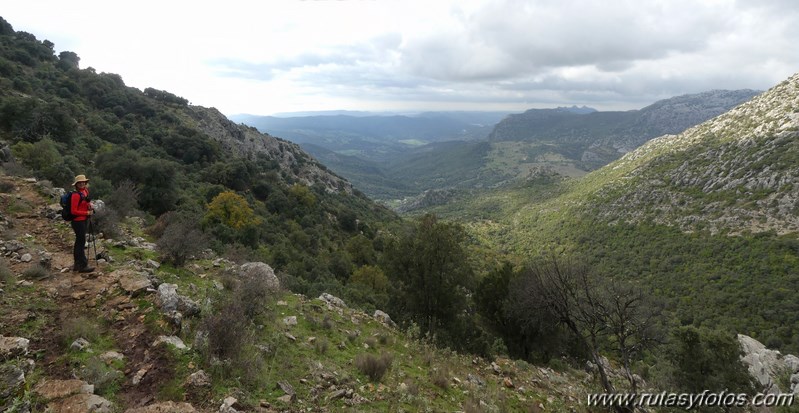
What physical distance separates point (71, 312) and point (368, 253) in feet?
112

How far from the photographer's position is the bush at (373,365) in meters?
7.91

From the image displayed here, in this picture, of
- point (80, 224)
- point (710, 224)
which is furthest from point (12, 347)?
point (710, 224)

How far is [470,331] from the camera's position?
1592 cm

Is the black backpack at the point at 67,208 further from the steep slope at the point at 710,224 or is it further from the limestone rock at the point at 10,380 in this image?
the steep slope at the point at 710,224

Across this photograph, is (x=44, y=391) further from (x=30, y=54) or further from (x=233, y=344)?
(x=30, y=54)

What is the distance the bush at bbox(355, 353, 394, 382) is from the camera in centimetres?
791

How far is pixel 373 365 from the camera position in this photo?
8055 mm

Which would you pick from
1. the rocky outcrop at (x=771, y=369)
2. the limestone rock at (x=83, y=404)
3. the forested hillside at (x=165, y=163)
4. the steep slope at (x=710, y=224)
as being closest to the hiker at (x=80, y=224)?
the forested hillside at (x=165, y=163)

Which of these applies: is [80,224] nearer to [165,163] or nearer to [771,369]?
[165,163]

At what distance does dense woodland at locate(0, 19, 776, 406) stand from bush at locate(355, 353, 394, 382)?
13.1 ft

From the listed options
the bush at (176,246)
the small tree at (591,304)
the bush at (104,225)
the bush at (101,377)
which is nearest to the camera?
the bush at (101,377)

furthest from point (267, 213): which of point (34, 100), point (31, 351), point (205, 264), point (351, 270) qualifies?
point (31, 351)

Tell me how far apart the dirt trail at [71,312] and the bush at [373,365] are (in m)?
3.81

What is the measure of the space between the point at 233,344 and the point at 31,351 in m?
3.12
